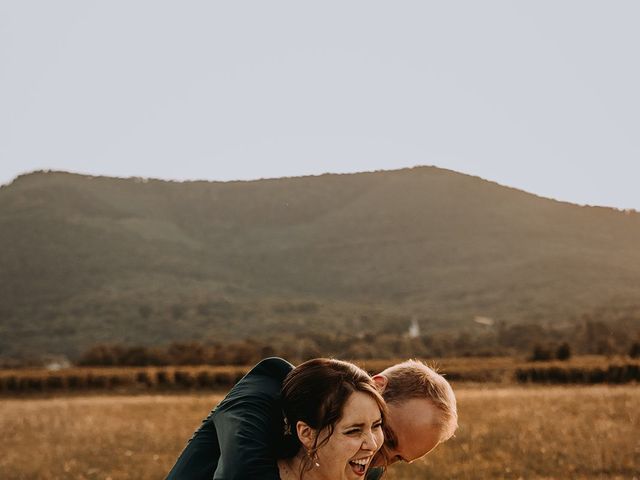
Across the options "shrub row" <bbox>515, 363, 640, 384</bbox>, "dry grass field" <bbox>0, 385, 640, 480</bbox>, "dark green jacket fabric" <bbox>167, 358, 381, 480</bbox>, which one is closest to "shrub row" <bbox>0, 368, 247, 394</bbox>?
"shrub row" <bbox>515, 363, 640, 384</bbox>

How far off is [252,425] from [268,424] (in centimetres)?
7

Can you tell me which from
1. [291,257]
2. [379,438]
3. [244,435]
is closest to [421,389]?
[379,438]

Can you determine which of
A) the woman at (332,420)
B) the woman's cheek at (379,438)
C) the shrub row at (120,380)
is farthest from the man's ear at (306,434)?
the shrub row at (120,380)

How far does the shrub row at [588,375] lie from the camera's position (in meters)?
26.6

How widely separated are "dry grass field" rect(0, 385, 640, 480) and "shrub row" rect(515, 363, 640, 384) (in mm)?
9284

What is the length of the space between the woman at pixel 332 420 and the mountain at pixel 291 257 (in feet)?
224

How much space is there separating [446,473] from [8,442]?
816cm

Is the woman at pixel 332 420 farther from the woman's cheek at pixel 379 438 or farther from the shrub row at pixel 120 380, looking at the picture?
the shrub row at pixel 120 380

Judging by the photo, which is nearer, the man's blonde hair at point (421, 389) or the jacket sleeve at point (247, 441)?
the jacket sleeve at point (247, 441)

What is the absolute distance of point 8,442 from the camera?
1488 centimetres

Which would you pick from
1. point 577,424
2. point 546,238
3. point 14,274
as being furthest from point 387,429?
point 546,238

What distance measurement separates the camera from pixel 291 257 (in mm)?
109625

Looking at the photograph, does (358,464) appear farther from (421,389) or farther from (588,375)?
(588,375)

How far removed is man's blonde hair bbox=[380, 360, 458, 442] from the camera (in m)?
3.74
